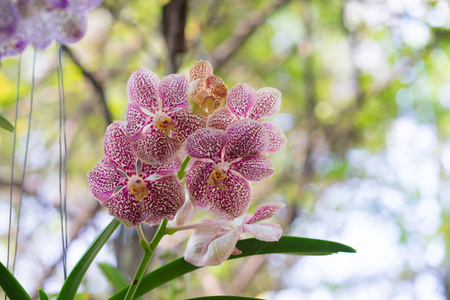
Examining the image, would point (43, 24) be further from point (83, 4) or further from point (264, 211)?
point (264, 211)

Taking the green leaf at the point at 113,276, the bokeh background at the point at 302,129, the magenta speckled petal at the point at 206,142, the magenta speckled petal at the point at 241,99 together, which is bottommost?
the green leaf at the point at 113,276

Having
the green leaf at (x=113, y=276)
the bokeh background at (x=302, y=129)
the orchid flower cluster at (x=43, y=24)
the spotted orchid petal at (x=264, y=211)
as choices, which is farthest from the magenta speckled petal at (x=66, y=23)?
the bokeh background at (x=302, y=129)

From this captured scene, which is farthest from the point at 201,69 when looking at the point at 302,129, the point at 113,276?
the point at 302,129

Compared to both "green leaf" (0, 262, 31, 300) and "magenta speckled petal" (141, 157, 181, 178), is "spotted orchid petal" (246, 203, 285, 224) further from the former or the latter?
"green leaf" (0, 262, 31, 300)

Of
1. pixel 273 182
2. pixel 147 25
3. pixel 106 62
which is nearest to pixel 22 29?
pixel 147 25

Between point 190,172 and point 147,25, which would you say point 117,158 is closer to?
point 190,172

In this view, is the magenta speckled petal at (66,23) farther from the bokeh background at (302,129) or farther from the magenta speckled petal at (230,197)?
the bokeh background at (302,129)

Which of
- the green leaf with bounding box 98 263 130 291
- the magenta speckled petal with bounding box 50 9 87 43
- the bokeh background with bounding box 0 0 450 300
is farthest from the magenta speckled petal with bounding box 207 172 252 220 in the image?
the bokeh background with bounding box 0 0 450 300
